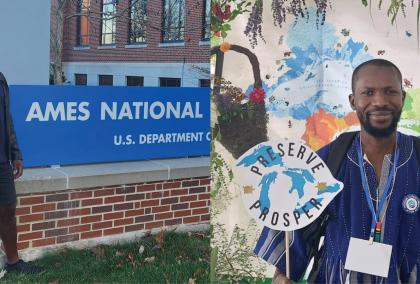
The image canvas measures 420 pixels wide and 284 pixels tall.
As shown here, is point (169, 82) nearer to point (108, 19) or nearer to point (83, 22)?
point (108, 19)

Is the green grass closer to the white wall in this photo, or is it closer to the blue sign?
the blue sign

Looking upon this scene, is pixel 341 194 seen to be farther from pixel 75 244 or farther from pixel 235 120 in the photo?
pixel 75 244

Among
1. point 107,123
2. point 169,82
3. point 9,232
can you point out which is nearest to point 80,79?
point 107,123

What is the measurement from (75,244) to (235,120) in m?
2.03

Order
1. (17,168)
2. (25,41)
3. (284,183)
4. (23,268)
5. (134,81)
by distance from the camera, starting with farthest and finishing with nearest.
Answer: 1. (134,81)
2. (23,268)
3. (17,168)
4. (25,41)
5. (284,183)

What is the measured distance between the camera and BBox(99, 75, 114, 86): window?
3635 millimetres

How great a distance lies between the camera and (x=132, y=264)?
3826 mm

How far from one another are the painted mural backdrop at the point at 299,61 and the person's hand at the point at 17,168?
1.70 m

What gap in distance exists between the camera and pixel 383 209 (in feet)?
6.92

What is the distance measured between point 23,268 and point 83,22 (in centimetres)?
166

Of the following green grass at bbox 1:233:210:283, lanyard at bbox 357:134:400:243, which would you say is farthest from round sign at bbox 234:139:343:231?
green grass at bbox 1:233:210:283

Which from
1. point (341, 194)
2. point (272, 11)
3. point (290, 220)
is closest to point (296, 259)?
point (290, 220)

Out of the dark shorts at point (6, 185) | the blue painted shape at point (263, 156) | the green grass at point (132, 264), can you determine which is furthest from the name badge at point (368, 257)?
the dark shorts at point (6, 185)

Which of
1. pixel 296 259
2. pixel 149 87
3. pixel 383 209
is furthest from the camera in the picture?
pixel 149 87
